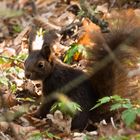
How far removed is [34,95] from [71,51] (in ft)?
2.49

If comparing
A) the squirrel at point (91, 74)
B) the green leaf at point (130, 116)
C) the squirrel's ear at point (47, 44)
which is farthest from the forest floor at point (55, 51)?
the squirrel's ear at point (47, 44)

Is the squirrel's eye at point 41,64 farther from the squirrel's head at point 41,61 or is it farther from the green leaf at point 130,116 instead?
the green leaf at point 130,116

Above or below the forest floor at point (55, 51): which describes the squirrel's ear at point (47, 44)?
above

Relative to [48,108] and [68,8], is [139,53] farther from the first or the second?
[68,8]

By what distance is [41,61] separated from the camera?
6.07 m

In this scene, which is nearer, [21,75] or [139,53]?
[139,53]

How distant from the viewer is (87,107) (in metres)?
5.84

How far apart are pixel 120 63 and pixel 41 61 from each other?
1.22 meters

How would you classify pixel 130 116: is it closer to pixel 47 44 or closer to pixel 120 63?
pixel 120 63

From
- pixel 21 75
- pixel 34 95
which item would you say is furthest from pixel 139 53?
pixel 21 75

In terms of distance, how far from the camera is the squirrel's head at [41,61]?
599cm

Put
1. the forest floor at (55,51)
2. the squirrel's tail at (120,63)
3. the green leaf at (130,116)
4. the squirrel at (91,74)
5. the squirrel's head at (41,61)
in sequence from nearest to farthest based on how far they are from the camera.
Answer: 1. the green leaf at (130,116)
2. the forest floor at (55,51)
3. the squirrel's tail at (120,63)
4. the squirrel at (91,74)
5. the squirrel's head at (41,61)

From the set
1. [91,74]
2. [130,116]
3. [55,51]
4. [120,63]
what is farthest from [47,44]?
[130,116]

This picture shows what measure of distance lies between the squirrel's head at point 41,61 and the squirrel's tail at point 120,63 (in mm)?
575
